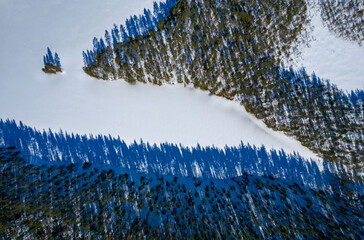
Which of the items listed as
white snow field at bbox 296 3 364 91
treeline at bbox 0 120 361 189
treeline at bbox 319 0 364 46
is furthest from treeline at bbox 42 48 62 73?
treeline at bbox 319 0 364 46

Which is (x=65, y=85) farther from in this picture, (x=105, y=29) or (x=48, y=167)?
(x=48, y=167)

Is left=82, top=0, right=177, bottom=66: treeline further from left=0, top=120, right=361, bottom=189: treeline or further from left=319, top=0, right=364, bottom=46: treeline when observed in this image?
left=319, top=0, right=364, bottom=46: treeline

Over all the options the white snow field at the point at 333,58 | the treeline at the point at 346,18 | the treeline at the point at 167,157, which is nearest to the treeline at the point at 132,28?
the treeline at the point at 167,157

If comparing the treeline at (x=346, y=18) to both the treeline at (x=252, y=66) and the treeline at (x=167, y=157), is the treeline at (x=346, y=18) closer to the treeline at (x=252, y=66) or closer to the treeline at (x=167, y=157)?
the treeline at (x=252, y=66)

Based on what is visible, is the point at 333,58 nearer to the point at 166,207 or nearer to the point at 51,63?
the point at 166,207

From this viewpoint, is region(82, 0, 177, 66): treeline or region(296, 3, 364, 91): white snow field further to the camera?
region(82, 0, 177, 66): treeline

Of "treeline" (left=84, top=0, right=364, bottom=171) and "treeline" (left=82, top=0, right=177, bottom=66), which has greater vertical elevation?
"treeline" (left=82, top=0, right=177, bottom=66)

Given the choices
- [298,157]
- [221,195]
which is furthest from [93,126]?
[298,157]
